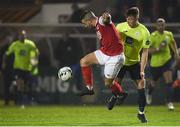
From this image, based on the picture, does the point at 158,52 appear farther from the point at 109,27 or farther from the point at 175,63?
the point at 109,27

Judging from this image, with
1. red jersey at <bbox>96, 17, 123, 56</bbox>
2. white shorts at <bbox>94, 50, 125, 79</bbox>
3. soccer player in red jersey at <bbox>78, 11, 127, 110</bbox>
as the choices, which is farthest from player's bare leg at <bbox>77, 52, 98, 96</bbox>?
red jersey at <bbox>96, 17, 123, 56</bbox>

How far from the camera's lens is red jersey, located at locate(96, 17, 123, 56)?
15923 millimetres

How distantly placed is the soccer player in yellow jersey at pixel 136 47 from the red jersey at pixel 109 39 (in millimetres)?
530

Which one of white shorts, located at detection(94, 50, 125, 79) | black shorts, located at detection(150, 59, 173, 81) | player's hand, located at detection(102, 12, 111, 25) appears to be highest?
player's hand, located at detection(102, 12, 111, 25)

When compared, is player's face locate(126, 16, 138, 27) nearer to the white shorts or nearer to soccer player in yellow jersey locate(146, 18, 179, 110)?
the white shorts

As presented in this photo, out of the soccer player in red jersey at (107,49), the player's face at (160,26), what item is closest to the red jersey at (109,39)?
the soccer player in red jersey at (107,49)

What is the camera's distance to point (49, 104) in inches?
973

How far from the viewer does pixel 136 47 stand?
55.0ft

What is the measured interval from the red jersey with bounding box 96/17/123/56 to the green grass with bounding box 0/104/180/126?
1568mm

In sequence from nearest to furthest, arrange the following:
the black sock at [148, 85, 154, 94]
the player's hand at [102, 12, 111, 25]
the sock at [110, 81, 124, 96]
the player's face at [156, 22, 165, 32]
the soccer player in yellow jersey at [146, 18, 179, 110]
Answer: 1. the player's hand at [102, 12, 111, 25]
2. the sock at [110, 81, 124, 96]
3. the player's face at [156, 22, 165, 32]
4. the soccer player in yellow jersey at [146, 18, 179, 110]
5. the black sock at [148, 85, 154, 94]

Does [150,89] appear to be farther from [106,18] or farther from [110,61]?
[106,18]

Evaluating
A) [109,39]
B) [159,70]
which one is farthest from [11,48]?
[109,39]

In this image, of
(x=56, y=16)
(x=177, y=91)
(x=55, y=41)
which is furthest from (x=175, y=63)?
(x=56, y=16)

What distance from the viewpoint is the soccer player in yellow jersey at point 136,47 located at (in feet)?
52.8
